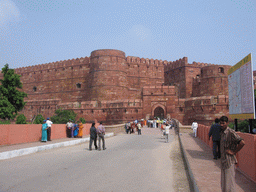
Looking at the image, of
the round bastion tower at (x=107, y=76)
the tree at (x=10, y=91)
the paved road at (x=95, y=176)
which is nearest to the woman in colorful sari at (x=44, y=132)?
the paved road at (x=95, y=176)

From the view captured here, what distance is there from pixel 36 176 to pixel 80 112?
24.2m

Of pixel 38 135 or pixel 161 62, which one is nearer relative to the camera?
pixel 38 135

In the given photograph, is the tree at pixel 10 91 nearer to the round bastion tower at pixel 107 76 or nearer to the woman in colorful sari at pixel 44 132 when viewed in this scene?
the round bastion tower at pixel 107 76

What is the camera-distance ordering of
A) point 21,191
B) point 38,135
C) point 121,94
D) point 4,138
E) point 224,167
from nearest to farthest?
point 224,167, point 21,191, point 4,138, point 38,135, point 121,94

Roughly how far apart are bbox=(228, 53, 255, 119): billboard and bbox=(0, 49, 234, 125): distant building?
719 inches

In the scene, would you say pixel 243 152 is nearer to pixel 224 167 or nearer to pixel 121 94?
pixel 224 167

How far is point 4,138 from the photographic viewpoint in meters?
8.87

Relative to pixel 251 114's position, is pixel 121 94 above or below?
above

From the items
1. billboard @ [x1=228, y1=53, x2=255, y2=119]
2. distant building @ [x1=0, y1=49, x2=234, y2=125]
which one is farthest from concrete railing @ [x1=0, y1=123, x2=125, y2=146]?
distant building @ [x1=0, y1=49, x2=234, y2=125]

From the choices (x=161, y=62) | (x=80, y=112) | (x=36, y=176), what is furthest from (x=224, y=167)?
(x=161, y=62)

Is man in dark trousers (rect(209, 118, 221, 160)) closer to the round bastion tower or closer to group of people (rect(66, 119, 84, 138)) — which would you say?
group of people (rect(66, 119, 84, 138))

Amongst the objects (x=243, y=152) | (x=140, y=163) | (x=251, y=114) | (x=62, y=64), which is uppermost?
(x=62, y=64)

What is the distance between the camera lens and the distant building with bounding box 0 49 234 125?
26.5m

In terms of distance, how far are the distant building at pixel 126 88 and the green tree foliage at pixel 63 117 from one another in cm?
104
